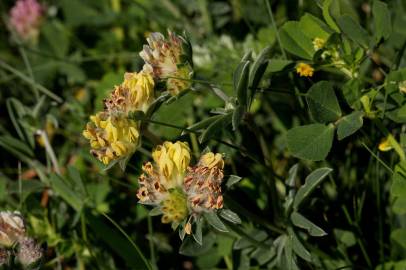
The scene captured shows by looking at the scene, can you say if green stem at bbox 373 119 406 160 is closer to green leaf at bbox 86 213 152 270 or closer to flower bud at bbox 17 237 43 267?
green leaf at bbox 86 213 152 270

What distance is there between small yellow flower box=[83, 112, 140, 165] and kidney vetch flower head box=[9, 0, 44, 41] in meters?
2.23

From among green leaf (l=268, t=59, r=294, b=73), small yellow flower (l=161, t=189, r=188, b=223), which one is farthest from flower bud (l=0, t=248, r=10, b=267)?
green leaf (l=268, t=59, r=294, b=73)

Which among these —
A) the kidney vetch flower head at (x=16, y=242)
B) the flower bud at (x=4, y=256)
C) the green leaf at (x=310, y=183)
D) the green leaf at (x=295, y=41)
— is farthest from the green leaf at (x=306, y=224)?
the flower bud at (x=4, y=256)

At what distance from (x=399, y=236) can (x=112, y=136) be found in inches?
40.3

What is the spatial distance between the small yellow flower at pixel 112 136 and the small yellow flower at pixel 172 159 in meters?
0.09

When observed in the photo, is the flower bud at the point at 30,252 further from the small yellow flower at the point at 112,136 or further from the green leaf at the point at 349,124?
the green leaf at the point at 349,124

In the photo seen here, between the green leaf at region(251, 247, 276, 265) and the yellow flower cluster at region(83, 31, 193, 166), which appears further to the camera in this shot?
the green leaf at region(251, 247, 276, 265)

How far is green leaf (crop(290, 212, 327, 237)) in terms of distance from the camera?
1967 millimetres

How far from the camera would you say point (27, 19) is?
3.91 meters

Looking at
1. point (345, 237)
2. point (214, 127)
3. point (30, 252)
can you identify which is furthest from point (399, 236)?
point (30, 252)

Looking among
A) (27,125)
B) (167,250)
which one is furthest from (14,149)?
(167,250)

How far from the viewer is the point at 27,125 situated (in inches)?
109

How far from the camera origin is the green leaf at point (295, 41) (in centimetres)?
218

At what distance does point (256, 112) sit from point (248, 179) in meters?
0.63
